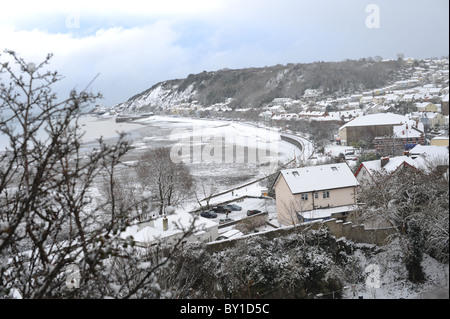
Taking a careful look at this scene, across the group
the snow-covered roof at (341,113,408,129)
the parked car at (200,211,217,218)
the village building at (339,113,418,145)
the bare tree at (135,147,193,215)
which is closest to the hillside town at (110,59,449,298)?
the parked car at (200,211,217,218)

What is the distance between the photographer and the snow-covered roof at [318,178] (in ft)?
41.1

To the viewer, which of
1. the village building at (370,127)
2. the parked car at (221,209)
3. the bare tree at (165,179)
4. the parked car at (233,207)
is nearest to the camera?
the bare tree at (165,179)

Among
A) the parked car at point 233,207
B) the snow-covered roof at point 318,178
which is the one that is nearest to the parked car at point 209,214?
the parked car at point 233,207

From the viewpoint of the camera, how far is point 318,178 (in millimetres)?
12938

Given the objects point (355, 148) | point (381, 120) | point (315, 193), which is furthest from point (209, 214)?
point (381, 120)

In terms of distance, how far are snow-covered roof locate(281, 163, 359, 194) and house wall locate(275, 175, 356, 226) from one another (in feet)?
0.54

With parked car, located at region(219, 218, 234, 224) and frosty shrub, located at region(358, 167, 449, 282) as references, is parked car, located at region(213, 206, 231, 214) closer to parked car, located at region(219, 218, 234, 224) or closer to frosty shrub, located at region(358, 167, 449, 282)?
parked car, located at region(219, 218, 234, 224)

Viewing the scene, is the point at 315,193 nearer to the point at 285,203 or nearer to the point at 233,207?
the point at 285,203

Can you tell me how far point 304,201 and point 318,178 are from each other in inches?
43.5

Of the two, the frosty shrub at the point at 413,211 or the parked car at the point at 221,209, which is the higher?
the frosty shrub at the point at 413,211

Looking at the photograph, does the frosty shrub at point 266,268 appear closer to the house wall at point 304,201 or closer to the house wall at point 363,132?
the house wall at point 304,201

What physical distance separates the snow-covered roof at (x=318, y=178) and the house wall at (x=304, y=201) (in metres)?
0.16
